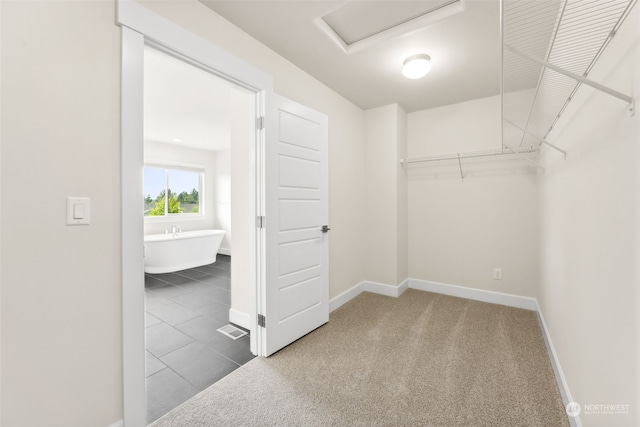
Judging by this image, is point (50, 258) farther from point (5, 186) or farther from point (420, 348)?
point (420, 348)

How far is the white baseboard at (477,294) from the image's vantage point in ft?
9.71

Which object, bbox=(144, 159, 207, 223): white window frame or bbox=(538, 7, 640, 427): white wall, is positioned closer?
bbox=(538, 7, 640, 427): white wall

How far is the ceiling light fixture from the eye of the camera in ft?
7.32

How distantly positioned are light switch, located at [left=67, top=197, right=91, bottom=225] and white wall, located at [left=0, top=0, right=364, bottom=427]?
0.08 ft

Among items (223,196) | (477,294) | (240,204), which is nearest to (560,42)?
(240,204)

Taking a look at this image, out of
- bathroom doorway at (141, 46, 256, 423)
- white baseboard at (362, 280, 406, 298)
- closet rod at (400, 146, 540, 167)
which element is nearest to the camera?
bathroom doorway at (141, 46, 256, 423)

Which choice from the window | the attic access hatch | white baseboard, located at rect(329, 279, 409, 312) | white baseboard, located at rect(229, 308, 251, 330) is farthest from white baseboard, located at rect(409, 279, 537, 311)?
the window

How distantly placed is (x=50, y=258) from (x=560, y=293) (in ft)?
9.17

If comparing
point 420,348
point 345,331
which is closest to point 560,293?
point 420,348

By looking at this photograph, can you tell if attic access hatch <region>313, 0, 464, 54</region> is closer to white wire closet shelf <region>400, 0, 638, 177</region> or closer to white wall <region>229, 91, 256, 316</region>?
white wire closet shelf <region>400, 0, 638, 177</region>

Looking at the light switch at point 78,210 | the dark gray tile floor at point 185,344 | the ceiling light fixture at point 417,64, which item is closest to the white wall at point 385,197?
the ceiling light fixture at point 417,64

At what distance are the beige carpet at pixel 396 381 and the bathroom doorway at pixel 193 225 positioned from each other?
290 mm

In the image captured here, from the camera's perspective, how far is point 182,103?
139 inches

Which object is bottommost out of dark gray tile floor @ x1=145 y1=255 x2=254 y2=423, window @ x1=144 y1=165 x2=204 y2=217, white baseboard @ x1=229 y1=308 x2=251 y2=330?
dark gray tile floor @ x1=145 y1=255 x2=254 y2=423
